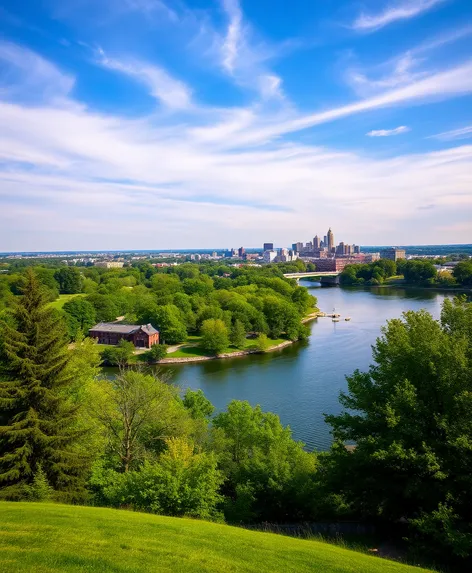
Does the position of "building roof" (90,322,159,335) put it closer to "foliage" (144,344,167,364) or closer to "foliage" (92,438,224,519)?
"foliage" (144,344,167,364)

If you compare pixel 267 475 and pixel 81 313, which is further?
pixel 81 313

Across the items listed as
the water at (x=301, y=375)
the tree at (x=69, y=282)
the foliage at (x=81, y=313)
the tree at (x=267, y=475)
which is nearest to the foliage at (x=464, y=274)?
the water at (x=301, y=375)

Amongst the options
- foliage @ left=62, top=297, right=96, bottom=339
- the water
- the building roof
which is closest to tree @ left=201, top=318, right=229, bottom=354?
the water

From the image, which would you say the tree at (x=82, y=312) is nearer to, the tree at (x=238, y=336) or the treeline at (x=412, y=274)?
the tree at (x=238, y=336)

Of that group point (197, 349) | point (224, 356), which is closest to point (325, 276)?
point (197, 349)

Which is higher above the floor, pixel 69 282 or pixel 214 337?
pixel 69 282

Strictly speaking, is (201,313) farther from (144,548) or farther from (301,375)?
(144,548)
